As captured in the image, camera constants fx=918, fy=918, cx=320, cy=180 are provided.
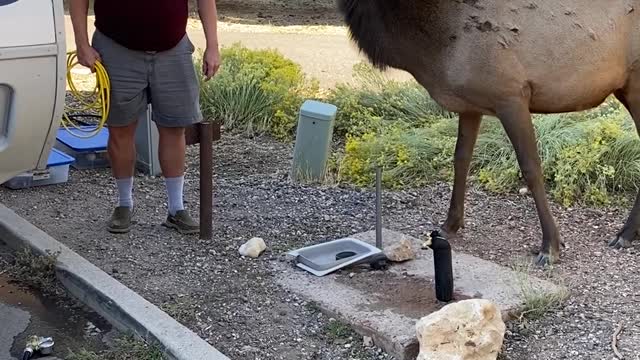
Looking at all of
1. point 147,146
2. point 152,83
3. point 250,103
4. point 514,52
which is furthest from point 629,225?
point 250,103

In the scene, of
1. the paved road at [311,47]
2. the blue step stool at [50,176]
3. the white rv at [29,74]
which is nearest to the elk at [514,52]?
the white rv at [29,74]

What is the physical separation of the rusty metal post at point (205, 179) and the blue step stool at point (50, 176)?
142 cm

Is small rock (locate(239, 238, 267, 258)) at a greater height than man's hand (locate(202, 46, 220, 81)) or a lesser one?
lesser

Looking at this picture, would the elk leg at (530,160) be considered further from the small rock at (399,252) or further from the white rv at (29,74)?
the white rv at (29,74)

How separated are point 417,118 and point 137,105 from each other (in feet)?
9.61

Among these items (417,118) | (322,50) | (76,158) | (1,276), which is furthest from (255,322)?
(322,50)

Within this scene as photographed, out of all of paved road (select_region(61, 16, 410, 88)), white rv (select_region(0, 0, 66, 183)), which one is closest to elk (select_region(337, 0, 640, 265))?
white rv (select_region(0, 0, 66, 183))

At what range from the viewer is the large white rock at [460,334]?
3.49 metres

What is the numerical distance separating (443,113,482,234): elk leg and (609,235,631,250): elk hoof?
82cm

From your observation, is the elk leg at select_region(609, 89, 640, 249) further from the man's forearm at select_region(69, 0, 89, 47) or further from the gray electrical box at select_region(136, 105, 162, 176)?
the gray electrical box at select_region(136, 105, 162, 176)

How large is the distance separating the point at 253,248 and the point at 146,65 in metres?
1.12

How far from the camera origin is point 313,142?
6199 mm

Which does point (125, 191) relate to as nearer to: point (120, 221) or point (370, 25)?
point (120, 221)

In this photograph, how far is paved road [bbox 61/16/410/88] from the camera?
971 cm
